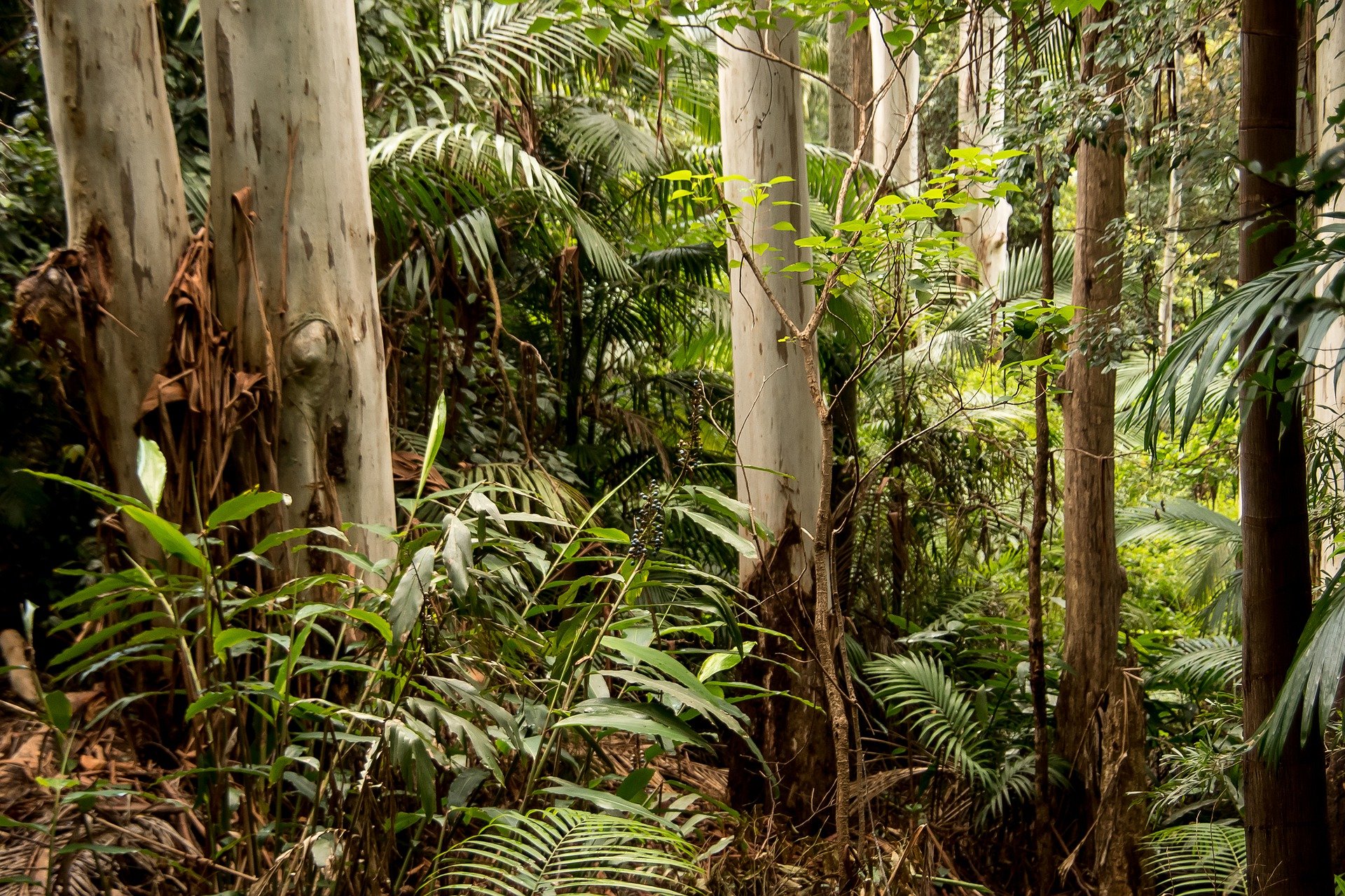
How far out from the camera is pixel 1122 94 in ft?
10.7

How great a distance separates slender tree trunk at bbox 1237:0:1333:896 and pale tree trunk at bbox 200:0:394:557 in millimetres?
2242

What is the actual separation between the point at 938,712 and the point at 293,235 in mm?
3027

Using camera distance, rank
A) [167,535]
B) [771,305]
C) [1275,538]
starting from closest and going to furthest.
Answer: [167,535] < [1275,538] < [771,305]

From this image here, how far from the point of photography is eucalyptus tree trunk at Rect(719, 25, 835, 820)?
380 cm

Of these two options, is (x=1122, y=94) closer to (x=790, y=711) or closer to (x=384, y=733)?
(x=790, y=711)

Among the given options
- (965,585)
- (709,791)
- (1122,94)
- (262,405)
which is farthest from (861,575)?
(262,405)

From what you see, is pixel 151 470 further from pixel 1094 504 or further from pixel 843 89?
pixel 843 89

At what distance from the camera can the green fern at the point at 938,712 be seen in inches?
151

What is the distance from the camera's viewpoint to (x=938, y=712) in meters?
3.98

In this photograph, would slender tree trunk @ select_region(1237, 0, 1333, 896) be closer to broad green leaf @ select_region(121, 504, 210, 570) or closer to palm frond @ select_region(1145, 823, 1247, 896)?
palm frond @ select_region(1145, 823, 1247, 896)

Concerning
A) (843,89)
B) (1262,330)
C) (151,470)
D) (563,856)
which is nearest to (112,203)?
(151,470)

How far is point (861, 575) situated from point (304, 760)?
3647 mm

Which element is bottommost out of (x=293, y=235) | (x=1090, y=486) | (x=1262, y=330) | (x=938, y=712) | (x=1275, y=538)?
(x=938, y=712)

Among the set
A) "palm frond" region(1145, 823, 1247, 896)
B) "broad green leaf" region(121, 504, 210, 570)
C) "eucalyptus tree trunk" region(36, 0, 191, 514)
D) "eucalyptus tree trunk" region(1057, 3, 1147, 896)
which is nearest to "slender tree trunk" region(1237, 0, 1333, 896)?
"palm frond" region(1145, 823, 1247, 896)
